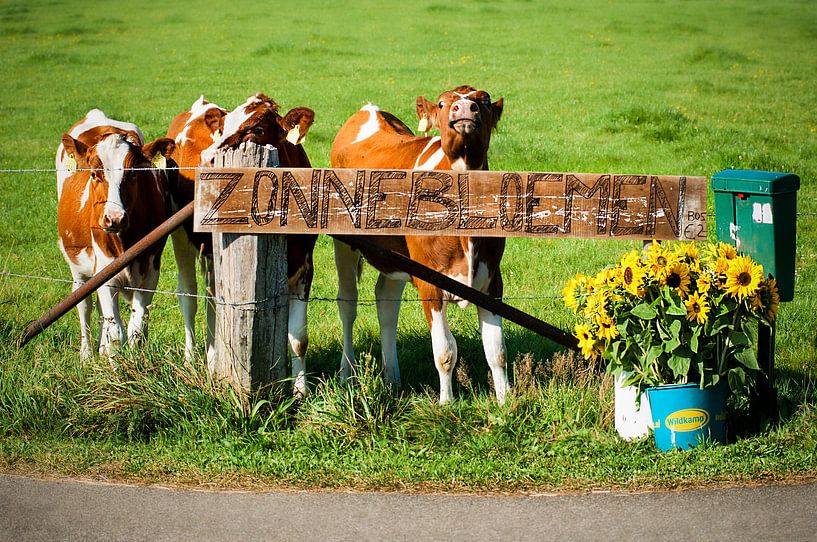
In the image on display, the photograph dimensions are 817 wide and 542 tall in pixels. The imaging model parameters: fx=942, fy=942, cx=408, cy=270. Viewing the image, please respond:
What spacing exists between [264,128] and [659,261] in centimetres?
282

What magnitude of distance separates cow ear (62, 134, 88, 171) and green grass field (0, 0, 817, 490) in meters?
0.89

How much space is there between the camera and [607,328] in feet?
17.6

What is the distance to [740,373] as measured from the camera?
533cm

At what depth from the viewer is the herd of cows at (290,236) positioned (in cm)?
615

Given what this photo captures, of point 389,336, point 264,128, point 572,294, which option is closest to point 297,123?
point 264,128

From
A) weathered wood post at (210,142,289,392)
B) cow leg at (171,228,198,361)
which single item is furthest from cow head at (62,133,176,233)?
weathered wood post at (210,142,289,392)

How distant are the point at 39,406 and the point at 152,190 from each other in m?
1.94

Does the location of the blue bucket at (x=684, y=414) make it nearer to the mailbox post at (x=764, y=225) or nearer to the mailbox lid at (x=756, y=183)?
the mailbox post at (x=764, y=225)

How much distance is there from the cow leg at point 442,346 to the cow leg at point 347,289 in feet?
3.80

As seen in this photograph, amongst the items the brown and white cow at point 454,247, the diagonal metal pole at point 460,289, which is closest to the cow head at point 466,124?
the brown and white cow at point 454,247

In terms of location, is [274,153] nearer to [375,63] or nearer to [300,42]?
[375,63]

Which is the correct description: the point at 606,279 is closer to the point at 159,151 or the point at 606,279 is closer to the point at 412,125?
the point at 159,151

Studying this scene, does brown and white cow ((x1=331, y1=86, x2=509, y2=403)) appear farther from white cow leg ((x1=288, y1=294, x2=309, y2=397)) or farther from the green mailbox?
the green mailbox

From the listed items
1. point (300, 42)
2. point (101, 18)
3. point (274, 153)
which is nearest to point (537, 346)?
point (274, 153)
